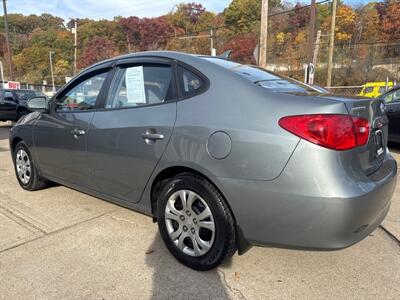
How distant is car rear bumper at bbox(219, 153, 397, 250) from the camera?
7.45ft

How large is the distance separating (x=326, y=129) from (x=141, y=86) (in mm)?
1633

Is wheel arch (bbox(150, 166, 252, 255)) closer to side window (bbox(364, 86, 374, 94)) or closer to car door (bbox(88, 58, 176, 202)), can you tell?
car door (bbox(88, 58, 176, 202))

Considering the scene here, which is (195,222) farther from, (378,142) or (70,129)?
(70,129)

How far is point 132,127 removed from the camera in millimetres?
3113

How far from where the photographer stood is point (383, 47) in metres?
38.5

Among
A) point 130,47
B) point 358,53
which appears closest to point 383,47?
point 358,53

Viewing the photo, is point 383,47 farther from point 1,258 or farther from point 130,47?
point 1,258

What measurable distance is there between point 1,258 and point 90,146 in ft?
3.89

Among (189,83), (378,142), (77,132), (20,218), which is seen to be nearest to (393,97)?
(378,142)

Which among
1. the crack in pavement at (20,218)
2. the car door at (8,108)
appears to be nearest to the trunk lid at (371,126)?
the crack in pavement at (20,218)

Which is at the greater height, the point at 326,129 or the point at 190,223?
the point at 326,129

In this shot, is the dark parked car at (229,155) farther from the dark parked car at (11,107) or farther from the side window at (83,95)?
the dark parked car at (11,107)

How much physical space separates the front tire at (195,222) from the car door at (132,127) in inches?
12.1

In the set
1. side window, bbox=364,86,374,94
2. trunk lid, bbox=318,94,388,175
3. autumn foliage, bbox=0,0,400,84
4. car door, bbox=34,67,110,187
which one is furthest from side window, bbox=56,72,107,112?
autumn foliage, bbox=0,0,400,84
